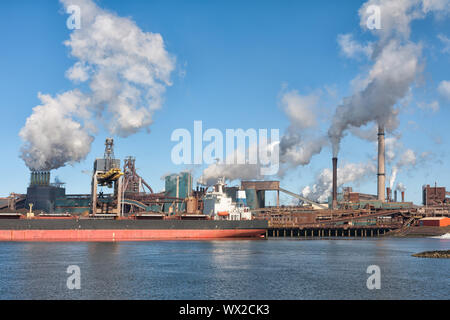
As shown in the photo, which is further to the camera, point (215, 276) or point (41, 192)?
point (41, 192)

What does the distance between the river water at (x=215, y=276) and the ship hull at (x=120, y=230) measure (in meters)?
20.6

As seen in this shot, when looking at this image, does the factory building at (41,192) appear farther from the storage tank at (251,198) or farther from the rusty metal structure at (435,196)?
the rusty metal structure at (435,196)

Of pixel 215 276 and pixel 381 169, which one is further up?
pixel 381 169

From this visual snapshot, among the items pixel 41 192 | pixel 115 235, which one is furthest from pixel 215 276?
pixel 41 192

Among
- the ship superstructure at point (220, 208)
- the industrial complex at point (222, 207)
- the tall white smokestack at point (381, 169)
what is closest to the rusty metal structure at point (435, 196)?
the industrial complex at point (222, 207)

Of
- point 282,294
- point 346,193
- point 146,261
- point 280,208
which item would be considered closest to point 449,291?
point 282,294

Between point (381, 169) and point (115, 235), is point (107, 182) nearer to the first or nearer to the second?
point (115, 235)

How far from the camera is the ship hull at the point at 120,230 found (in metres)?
68.0

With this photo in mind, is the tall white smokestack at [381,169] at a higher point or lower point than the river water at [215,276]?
higher

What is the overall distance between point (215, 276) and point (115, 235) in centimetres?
4045

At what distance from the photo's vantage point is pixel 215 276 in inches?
1346

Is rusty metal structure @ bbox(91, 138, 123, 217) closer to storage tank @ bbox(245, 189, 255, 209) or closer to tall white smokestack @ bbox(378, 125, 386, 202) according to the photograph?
storage tank @ bbox(245, 189, 255, 209)
